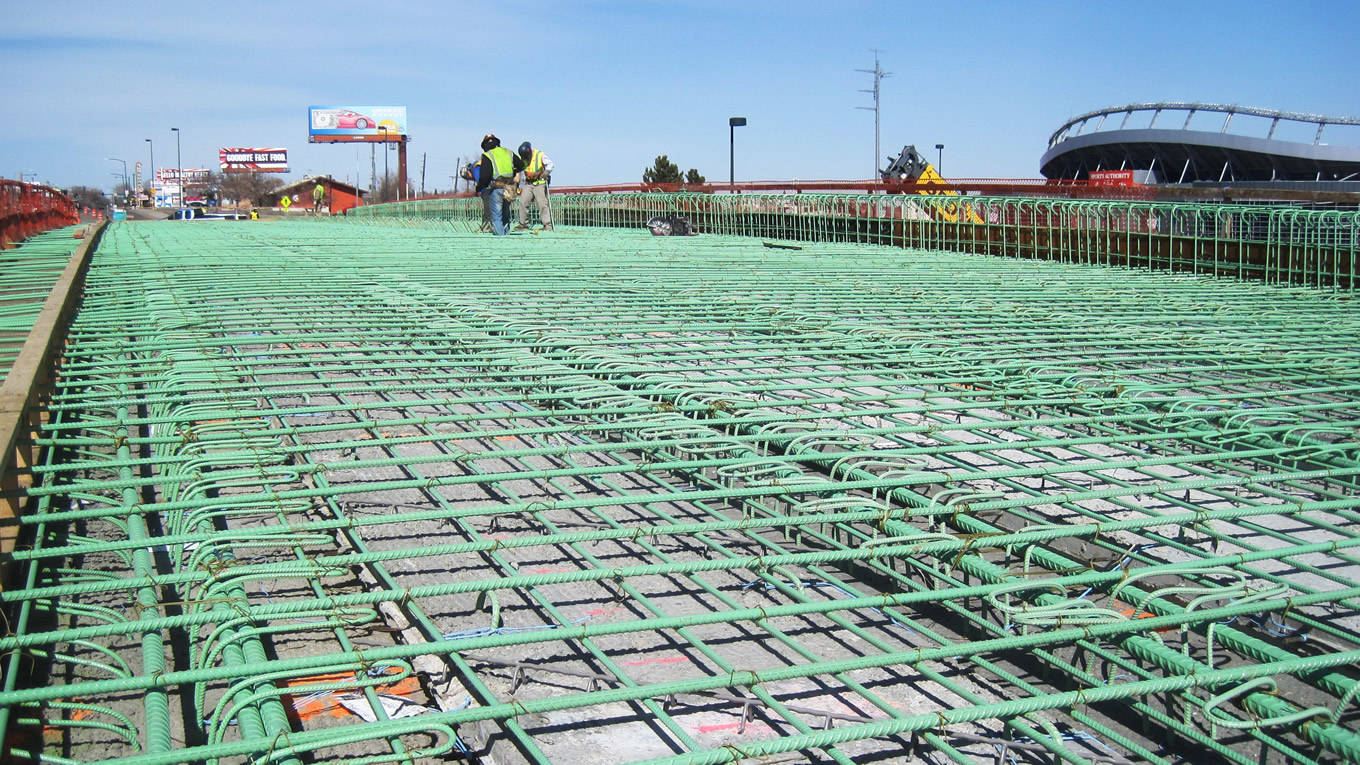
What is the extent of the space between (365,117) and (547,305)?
83769mm

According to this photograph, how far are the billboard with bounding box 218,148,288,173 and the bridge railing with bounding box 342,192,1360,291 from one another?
90.3 metres

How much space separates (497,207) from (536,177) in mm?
900

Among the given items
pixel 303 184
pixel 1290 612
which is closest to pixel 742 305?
pixel 1290 612

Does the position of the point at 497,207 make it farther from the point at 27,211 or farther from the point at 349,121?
the point at 349,121

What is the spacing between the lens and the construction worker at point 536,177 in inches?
750

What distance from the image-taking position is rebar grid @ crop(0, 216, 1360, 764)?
3.03 metres

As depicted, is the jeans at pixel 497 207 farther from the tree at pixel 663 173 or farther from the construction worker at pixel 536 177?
the tree at pixel 663 173

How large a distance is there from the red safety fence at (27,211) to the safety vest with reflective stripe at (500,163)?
772cm

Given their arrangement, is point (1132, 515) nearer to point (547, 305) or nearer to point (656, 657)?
point (656, 657)

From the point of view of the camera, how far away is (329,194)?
228 feet

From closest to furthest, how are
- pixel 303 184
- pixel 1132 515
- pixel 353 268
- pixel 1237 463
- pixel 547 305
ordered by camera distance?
1. pixel 1132 515
2. pixel 1237 463
3. pixel 547 305
4. pixel 353 268
5. pixel 303 184

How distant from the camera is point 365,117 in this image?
8688 centimetres

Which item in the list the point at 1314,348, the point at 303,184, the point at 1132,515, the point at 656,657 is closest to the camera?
the point at 656,657

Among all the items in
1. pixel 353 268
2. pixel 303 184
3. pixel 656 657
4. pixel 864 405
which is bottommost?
pixel 656 657
